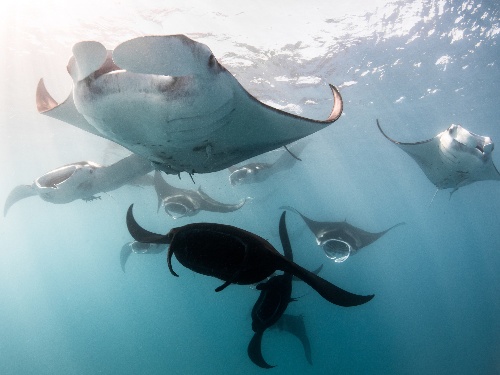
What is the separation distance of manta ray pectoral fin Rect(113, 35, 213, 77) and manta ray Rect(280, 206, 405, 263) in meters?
6.69

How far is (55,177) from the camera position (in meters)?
5.38

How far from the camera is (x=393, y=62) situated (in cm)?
1417

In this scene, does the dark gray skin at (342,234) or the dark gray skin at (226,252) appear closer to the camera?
the dark gray skin at (226,252)

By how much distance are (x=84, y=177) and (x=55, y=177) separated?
51cm

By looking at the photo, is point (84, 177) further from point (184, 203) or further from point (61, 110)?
point (184, 203)

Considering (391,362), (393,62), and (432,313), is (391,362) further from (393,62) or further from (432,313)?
(393,62)

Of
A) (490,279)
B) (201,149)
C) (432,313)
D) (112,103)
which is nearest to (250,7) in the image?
(201,149)

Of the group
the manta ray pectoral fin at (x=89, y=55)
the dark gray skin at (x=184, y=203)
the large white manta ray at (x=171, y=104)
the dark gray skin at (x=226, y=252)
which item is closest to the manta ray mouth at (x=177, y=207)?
the dark gray skin at (x=184, y=203)

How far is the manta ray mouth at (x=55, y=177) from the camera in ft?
17.4

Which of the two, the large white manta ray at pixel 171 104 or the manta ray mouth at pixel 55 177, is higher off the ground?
the large white manta ray at pixel 171 104

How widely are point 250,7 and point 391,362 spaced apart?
2288 centimetres

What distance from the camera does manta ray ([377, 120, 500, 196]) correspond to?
591cm

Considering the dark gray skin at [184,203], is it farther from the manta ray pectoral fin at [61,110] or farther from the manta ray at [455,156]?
the manta ray pectoral fin at [61,110]

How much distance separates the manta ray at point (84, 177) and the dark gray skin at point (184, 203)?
3.10 metres
